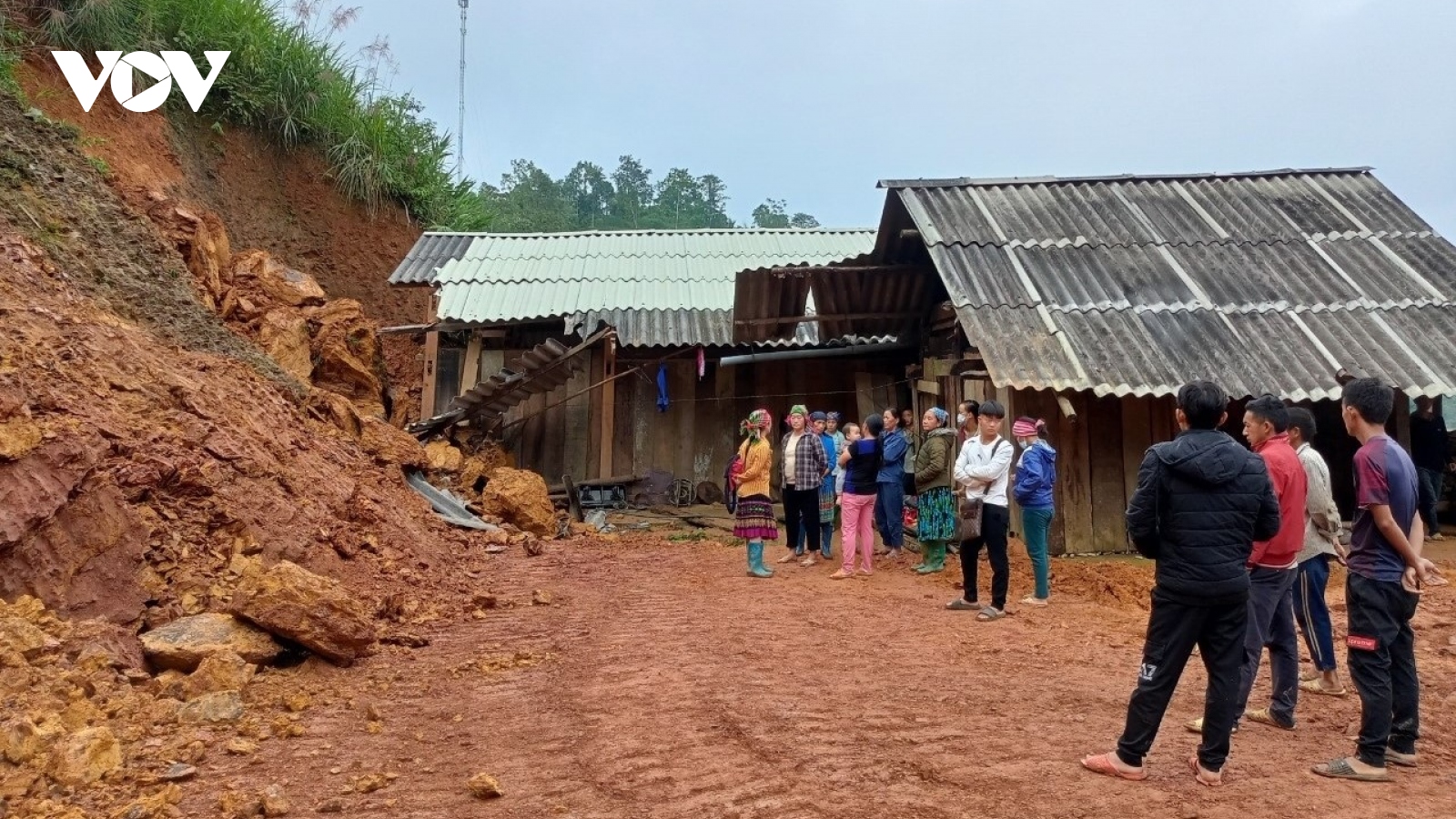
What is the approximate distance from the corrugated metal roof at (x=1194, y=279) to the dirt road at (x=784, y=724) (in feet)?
9.52

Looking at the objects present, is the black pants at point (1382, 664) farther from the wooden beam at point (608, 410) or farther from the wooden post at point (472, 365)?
the wooden post at point (472, 365)

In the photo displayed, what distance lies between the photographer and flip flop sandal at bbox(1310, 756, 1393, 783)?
346 cm

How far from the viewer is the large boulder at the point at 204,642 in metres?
4.44

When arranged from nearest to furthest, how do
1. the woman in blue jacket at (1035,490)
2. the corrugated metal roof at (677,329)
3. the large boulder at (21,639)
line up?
the large boulder at (21,639) < the woman in blue jacket at (1035,490) < the corrugated metal roof at (677,329)

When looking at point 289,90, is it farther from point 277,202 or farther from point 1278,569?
point 1278,569

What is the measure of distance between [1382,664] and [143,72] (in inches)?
681

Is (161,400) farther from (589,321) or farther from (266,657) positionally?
(589,321)

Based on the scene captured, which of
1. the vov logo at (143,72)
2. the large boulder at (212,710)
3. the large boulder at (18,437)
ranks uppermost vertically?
the vov logo at (143,72)

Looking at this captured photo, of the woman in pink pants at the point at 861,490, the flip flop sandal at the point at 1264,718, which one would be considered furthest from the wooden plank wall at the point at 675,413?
the flip flop sandal at the point at 1264,718

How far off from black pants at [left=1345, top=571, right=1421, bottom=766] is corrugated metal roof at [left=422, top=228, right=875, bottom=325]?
10.8 m

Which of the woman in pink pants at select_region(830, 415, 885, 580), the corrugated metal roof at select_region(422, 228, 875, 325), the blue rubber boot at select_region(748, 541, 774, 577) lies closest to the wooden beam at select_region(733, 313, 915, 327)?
the corrugated metal roof at select_region(422, 228, 875, 325)

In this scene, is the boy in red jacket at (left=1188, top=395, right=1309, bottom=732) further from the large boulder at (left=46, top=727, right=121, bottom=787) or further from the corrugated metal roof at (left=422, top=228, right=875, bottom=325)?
the corrugated metal roof at (left=422, top=228, right=875, bottom=325)

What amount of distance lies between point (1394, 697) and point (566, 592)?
558cm

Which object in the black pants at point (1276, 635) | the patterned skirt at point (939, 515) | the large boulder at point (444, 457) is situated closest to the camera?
the black pants at point (1276, 635)
